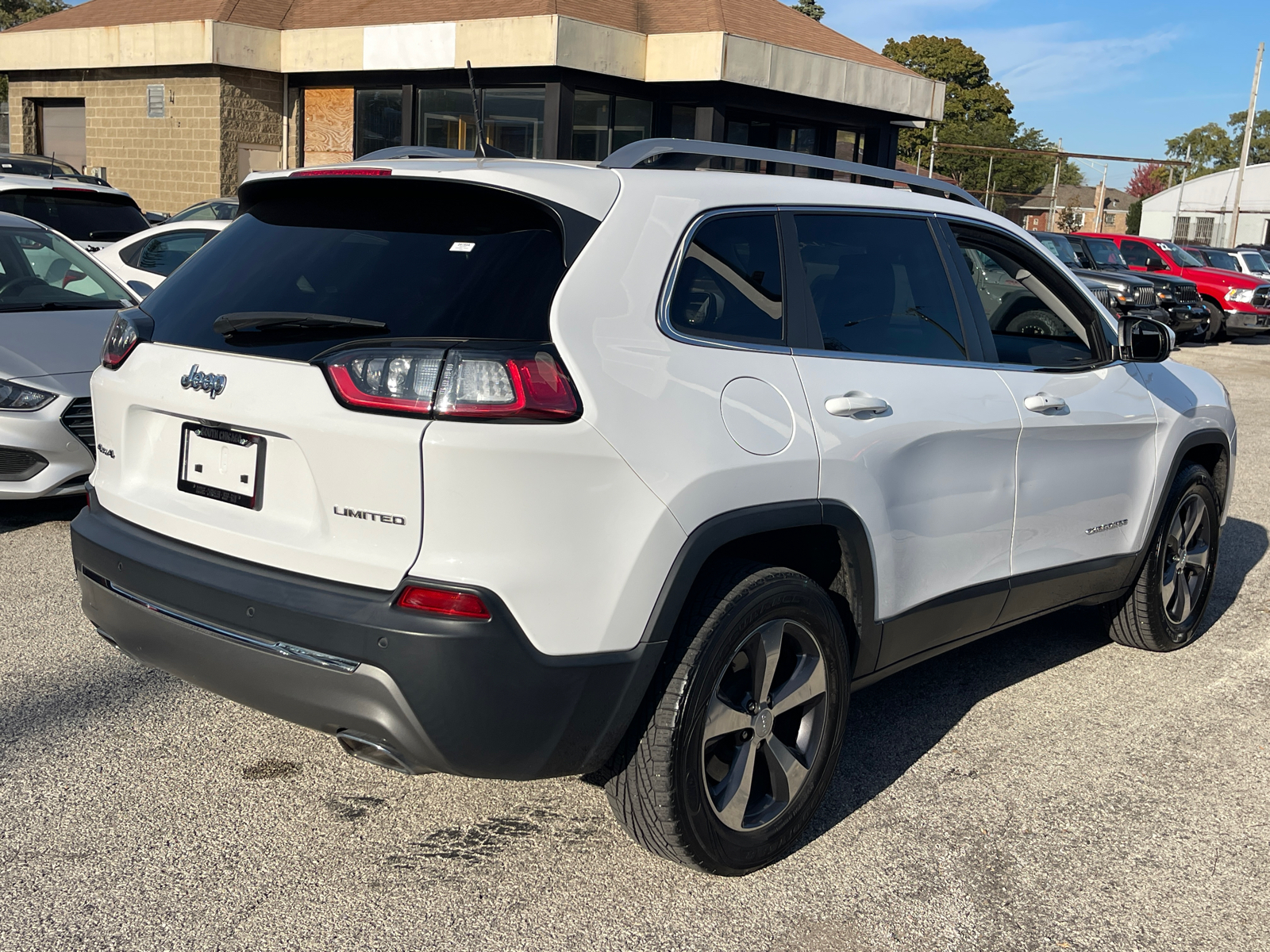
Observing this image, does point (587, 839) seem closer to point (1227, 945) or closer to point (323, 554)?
point (323, 554)

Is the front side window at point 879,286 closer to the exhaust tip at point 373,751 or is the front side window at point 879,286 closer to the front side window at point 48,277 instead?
the exhaust tip at point 373,751

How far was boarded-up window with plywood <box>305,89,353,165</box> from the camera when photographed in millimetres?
23203

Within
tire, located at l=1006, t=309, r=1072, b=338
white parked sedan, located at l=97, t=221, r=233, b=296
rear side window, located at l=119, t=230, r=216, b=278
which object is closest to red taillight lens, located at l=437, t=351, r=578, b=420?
tire, located at l=1006, t=309, r=1072, b=338

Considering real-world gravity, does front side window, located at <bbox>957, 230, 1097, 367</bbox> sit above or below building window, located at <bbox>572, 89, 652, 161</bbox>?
below

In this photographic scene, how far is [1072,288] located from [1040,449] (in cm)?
79

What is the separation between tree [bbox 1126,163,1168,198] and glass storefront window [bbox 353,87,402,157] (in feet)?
403

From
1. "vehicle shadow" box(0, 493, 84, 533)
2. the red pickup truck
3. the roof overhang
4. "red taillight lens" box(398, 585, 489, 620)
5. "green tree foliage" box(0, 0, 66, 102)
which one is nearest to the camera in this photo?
"red taillight lens" box(398, 585, 489, 620)

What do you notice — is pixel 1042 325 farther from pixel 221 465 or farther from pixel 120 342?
→ pixel 120 342

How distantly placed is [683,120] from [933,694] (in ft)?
63.4

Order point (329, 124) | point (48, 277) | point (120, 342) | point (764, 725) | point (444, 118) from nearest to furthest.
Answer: point (764, 725)
point (120, 342)
point (48, 277)
point (444, 118)
point (329, 124)

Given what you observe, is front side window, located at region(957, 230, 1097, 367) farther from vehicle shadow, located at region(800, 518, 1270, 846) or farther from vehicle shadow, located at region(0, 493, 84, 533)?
vehicle shadow, located at region(0, 493, 84, 533)

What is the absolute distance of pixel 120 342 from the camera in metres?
3.27

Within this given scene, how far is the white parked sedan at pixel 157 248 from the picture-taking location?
9.75m

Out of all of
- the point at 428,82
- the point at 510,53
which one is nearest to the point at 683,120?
the point at 510,53
